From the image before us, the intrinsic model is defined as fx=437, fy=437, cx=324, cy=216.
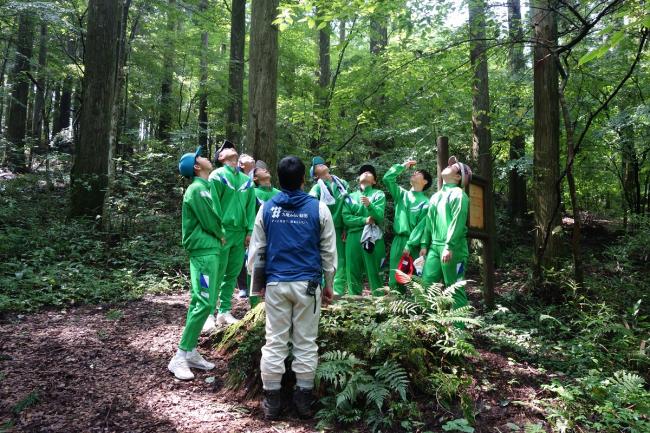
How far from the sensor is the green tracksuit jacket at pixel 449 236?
18.4 ft

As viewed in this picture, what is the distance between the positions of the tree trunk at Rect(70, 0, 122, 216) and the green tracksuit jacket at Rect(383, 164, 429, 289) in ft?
23.5

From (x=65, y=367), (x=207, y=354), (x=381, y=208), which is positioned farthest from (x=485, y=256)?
(x=65, y=367)

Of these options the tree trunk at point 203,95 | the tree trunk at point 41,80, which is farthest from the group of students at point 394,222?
the tree trunk at point 41,80

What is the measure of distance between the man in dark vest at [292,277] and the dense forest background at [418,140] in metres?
0.61

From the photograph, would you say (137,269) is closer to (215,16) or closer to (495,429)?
(495,429)

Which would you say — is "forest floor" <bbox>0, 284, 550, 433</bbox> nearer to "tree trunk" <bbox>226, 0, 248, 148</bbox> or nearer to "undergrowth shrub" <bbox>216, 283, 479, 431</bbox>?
"undergrowth shrub" <bbox>216, 283, 479, 431</bbox>

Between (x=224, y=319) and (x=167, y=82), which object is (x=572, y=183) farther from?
(x=167, y=82)

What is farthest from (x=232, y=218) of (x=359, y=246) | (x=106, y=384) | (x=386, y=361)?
(x=386, y=361)

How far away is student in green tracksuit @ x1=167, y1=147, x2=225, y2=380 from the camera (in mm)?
4625

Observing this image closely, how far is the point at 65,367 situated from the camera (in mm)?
4715

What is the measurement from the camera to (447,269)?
5742 millimetres

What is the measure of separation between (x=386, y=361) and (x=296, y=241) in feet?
4.61

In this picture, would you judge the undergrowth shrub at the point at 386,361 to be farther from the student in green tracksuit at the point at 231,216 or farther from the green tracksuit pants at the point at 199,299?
the student in green tracksuit at the point at 231,216

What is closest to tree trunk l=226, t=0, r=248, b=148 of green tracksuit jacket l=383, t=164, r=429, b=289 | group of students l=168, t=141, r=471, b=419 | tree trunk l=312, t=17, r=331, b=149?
tree trunk l=312, t=17, r=331, b=149
